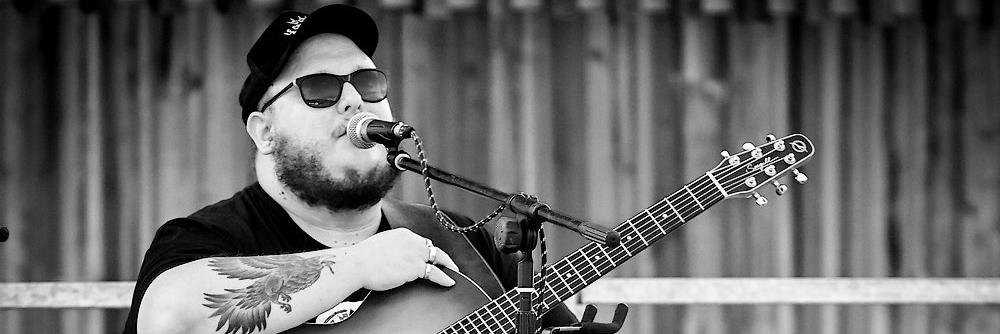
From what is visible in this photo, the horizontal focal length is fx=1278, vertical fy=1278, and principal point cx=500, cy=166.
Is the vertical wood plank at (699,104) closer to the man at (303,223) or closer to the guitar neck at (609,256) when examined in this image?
the man at (303,223)

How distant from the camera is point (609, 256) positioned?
2.86 meters

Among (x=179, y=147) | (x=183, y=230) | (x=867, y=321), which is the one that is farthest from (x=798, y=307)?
(x=183, y=230)

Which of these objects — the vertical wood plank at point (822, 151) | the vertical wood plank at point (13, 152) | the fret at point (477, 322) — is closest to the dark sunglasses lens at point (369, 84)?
the fret at point (477, 322)

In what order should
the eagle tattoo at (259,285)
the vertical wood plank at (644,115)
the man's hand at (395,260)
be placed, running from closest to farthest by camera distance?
1. the eagle tattoo at (259,285)
2. the man's hand at (395,260)
3. the vertical wood plank at (644,115)

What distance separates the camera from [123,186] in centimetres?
470

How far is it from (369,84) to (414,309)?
0.52 metres

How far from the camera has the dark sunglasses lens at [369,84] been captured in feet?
9.32

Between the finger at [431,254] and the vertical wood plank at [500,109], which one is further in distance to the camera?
A: the vertical wood plank at [500,109]

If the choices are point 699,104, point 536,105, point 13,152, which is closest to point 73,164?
point 13,152

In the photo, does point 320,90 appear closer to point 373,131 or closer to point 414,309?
point 373,131

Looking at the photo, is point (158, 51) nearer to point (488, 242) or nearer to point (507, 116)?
point (507, 116)

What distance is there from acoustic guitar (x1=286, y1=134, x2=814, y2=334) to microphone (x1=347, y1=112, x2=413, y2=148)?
392mm

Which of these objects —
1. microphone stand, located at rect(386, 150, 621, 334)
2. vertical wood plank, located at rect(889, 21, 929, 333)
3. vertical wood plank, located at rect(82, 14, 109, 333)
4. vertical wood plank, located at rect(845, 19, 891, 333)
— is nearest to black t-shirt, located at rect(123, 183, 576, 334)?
microphone stand, located at rect(386, 150, 621, 334)

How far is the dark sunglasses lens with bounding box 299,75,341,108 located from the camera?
111 inches
